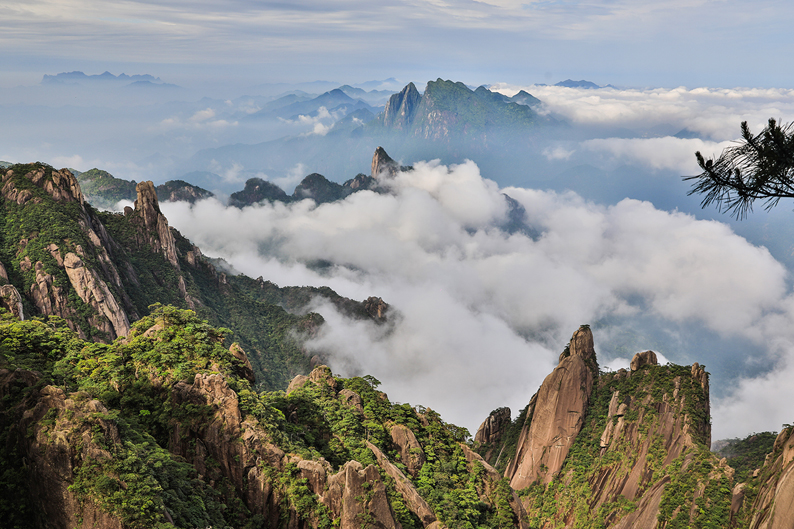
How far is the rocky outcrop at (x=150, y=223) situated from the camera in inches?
4035

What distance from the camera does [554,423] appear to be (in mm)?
66000

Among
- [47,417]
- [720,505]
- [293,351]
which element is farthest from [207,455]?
[293,351]

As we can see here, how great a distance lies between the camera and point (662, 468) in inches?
1975

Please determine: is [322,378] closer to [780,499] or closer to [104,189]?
[780,499]

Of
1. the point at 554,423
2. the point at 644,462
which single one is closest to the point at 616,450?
the point at 644,462

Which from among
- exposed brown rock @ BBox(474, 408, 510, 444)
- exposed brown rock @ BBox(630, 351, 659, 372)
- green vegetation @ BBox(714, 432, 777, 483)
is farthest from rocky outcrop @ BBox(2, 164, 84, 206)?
green vegetation @ BBox(714, 432, 777, 483)

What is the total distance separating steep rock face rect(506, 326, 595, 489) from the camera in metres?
65.1

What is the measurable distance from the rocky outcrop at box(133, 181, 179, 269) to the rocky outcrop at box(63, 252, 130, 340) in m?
34.7

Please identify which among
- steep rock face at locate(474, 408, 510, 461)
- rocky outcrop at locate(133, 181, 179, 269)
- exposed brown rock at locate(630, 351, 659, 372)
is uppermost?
rocky outcrop at locate(133, 181, 179, 269)

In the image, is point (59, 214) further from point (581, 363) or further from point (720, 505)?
point (720, 505)

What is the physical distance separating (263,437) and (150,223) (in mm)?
94548

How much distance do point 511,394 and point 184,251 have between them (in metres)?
129

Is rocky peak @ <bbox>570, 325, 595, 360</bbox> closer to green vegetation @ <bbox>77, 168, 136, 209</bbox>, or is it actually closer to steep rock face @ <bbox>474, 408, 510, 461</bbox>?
steep rock face @ <bbox>474, 408, 510, 461</bbox>

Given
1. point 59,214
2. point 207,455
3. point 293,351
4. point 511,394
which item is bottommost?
point 511,394
